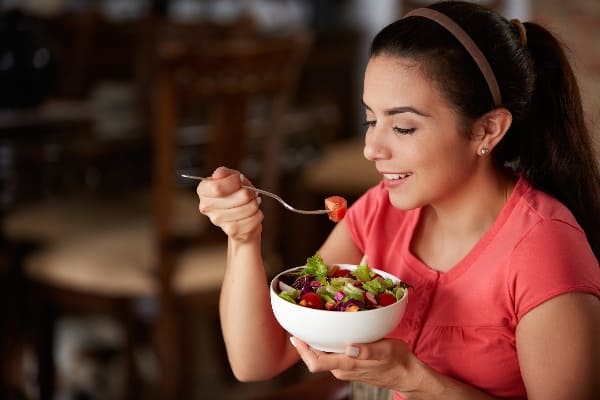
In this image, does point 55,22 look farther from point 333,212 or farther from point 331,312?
point 331,312

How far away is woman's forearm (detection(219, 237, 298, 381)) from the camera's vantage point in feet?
3.94

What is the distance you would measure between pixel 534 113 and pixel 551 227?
186 millimetres

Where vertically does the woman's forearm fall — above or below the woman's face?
below

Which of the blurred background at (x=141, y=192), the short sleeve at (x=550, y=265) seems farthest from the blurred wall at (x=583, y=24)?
the short sleeve at (x=550, y=265)

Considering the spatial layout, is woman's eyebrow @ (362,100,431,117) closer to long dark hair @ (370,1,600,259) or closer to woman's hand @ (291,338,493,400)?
long dark hair @ (370,1,600,259)

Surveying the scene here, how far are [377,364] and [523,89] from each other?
44cm

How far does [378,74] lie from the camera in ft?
3.74

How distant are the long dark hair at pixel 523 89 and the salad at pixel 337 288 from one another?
0.26 metres

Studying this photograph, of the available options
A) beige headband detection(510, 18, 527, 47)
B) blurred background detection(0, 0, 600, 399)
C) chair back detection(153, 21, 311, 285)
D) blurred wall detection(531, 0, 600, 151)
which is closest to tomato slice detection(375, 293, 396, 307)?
beige headband detection(510, 18, 527, 47)

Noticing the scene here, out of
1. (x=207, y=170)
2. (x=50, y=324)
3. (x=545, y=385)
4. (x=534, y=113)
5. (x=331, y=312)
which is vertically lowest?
(x=50, y=324)

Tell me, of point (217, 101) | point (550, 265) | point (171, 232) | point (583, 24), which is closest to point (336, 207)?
point (550, 265)

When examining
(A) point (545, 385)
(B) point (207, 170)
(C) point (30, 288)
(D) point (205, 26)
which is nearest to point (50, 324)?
(C) point (30, 288)

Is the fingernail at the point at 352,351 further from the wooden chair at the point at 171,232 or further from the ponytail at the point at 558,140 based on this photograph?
the wooden chair at the point at 171,232

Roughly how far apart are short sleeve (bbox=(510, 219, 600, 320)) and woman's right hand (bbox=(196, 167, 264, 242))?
0.36m
